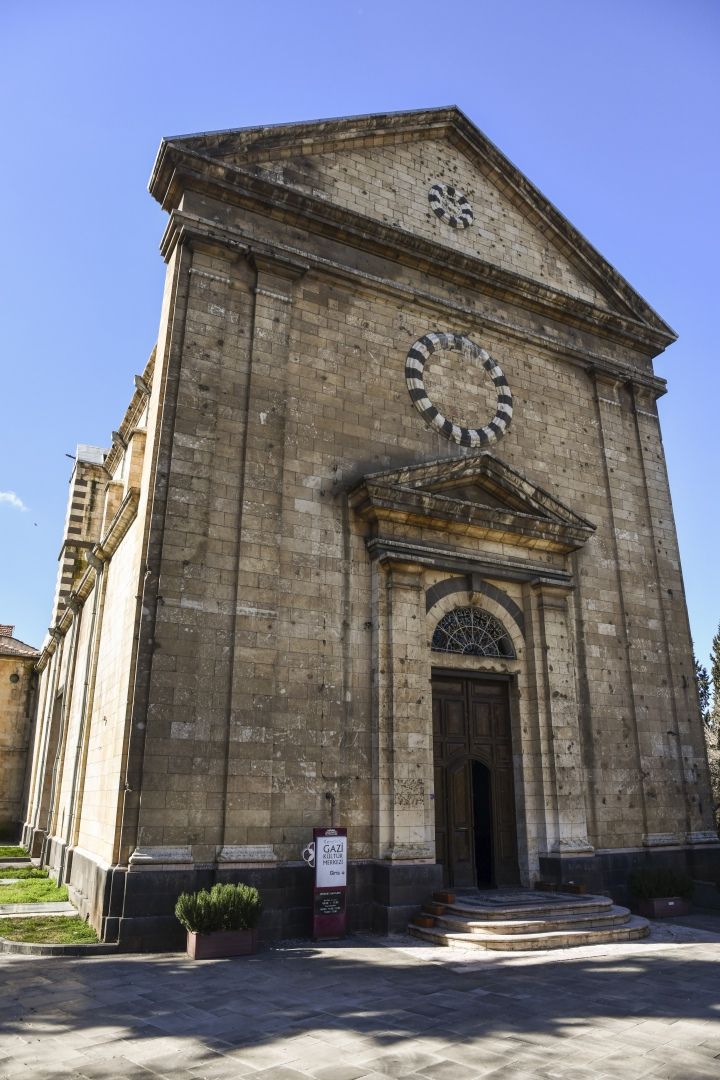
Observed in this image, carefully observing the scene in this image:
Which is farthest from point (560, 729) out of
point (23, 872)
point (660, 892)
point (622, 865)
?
point (23, 872)

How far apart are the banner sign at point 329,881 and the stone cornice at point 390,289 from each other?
31.6 feet

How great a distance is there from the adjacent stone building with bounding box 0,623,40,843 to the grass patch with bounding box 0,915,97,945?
20007 mm

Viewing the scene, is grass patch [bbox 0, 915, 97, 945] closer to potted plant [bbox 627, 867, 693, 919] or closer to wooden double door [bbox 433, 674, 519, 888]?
wooden double door [bbox 433, 674, 519, 888]

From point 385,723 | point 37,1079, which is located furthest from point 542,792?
point 37,1079

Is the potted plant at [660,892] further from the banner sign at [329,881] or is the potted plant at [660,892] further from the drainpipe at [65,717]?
the drainpipe at [65,717]

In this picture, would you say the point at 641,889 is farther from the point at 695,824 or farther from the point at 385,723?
the point at 385,723

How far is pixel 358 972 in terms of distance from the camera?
28.1ft

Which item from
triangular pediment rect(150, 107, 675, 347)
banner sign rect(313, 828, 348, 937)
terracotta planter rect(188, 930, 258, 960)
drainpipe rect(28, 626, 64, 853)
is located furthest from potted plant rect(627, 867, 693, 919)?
drainpipe rect(28, 626, 64, 853)

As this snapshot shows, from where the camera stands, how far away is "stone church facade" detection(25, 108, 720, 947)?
35.7 feet

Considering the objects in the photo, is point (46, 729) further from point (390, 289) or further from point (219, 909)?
point (390, 289)

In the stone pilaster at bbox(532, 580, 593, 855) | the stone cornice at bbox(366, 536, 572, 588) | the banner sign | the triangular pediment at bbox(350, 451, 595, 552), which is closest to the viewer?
the banner sign

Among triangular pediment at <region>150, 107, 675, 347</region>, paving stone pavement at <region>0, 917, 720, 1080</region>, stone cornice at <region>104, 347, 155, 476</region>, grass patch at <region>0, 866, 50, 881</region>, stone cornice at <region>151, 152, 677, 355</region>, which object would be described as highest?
triangular pediment at <region>150, 107, 675, 347</region>

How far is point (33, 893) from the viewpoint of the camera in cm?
1395

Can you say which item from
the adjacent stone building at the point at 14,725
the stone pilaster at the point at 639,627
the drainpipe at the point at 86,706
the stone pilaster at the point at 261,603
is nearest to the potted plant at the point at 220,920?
the stone pilaster at the point at 261,603
